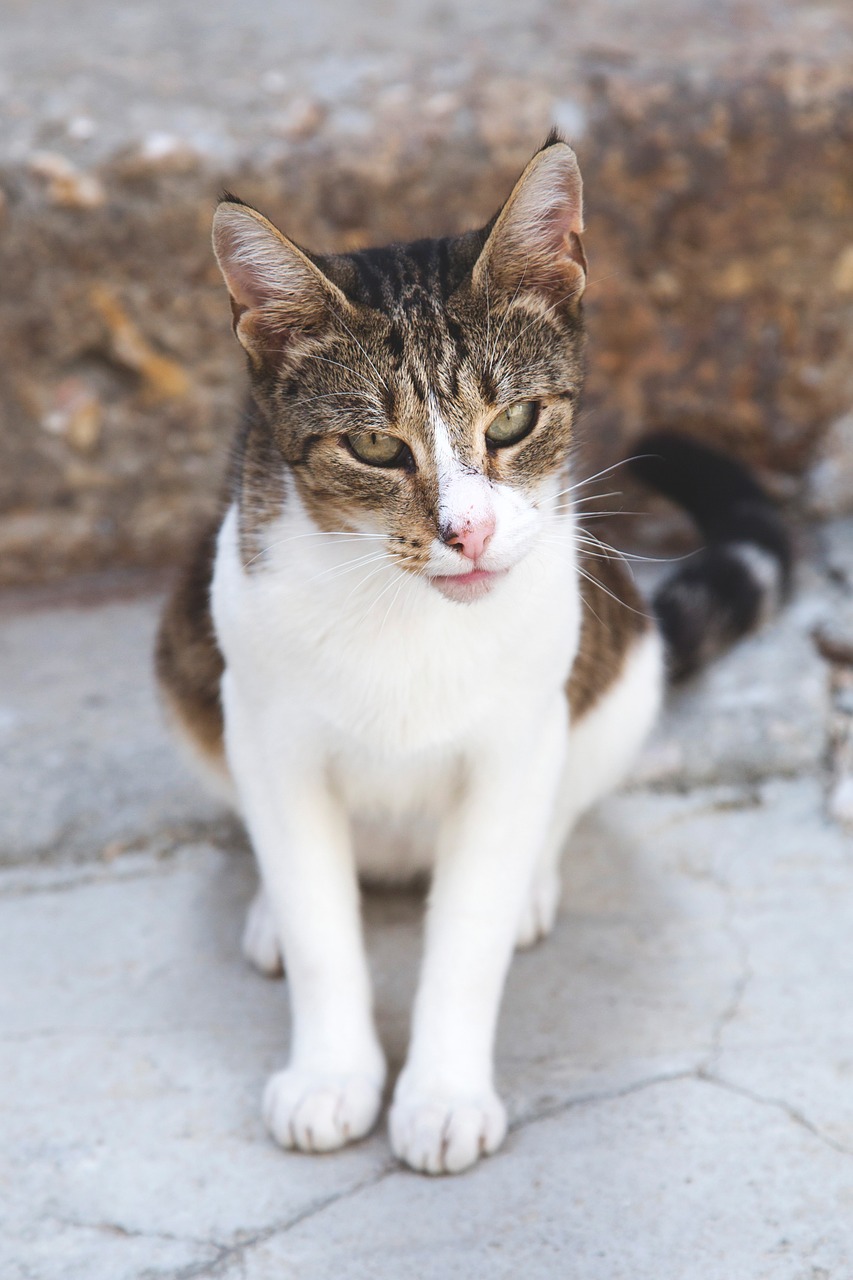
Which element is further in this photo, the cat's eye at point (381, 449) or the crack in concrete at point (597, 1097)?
the crack in concrete at point (597, 1097)

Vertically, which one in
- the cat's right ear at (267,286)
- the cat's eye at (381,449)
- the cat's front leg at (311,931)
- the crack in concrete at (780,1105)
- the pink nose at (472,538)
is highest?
the cat's right ear at (267,286)

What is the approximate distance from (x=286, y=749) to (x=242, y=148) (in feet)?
6.21

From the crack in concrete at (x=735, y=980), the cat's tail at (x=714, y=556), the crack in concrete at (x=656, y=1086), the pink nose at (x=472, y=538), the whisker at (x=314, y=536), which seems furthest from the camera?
the cat's tail at (x=714, y=556)

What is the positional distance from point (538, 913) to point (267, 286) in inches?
43.0

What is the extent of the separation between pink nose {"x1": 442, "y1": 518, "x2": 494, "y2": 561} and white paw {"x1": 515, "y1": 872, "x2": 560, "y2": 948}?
79 centimetres

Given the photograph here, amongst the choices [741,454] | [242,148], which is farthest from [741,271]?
[242,148]

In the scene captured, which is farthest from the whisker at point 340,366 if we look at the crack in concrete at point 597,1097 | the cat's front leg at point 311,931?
the crack in concrete at point 597,1097

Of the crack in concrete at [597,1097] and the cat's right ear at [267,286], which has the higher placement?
the cat's right ear at [267,286]

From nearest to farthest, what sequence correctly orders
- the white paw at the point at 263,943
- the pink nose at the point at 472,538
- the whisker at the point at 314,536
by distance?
the pink nose at the point at 472,538 < the whisker at the point at 314,536 < the white paw at the point at 263,943

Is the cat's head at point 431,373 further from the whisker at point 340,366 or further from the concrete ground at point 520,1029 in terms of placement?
the concrete ground at point 520,1029

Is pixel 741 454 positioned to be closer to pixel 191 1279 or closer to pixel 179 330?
pixel 179 330

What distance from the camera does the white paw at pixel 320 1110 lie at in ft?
5.43

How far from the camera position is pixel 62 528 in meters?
3.29

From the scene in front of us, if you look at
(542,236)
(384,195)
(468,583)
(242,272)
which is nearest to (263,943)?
(468,583)
